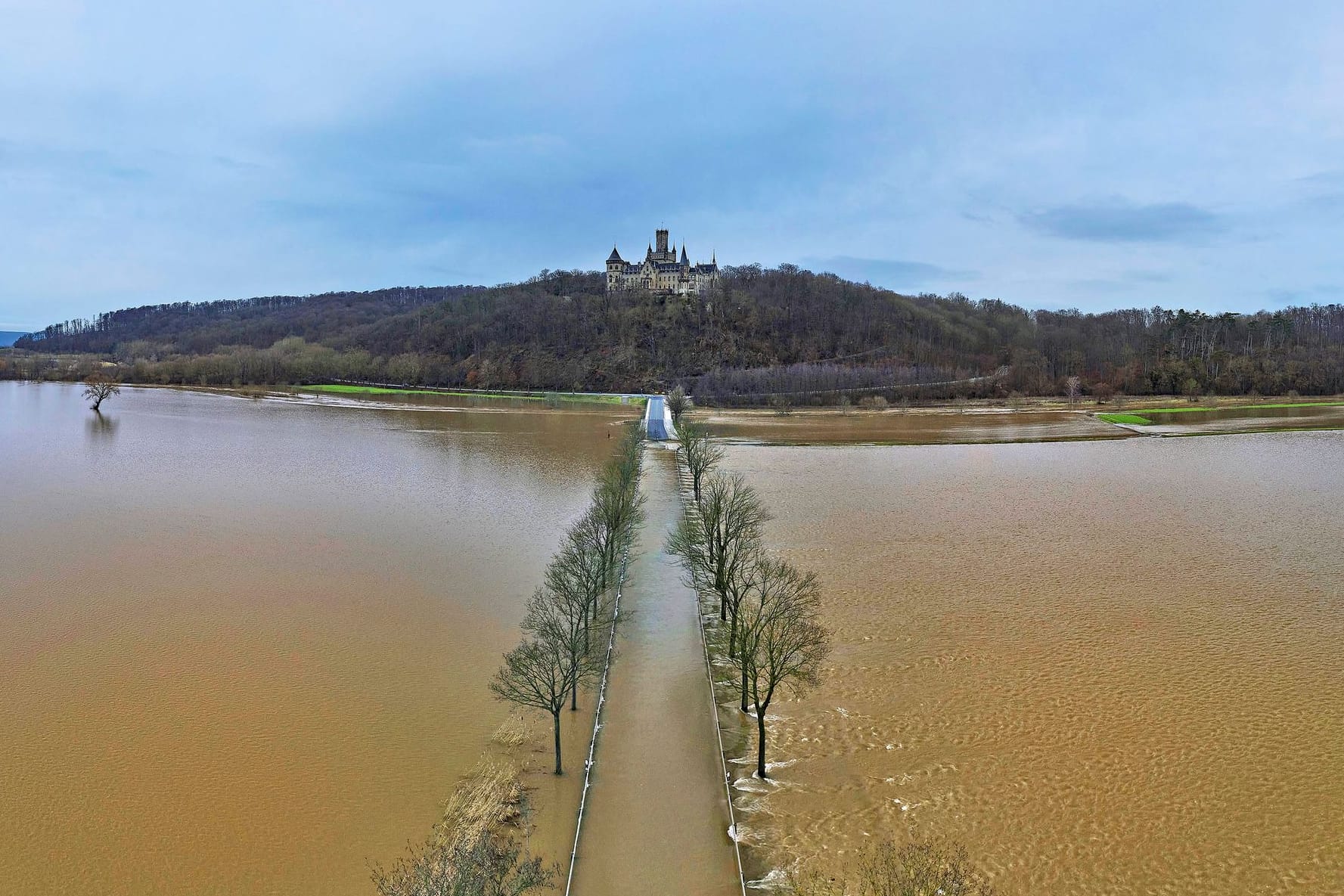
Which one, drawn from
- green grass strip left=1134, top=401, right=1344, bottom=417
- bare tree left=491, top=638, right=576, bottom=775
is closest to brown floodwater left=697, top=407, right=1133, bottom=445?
green grass strip left=1134, top=401, right=1344, bottom=417

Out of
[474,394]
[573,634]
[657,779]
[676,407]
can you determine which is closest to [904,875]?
[657,779]

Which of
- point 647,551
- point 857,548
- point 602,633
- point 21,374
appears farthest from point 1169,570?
point 21,374

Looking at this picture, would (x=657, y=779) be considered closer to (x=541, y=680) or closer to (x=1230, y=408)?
(x=541, y=680)

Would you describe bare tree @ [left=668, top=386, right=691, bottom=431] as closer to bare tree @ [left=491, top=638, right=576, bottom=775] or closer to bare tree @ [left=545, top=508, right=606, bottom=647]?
bare tree @ [left=545, top=508, right=606, bottom=647]

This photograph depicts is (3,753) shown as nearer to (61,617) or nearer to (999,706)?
(61,617)

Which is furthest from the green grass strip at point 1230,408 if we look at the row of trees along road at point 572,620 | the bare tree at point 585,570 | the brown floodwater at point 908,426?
the bare tree at point 585,570

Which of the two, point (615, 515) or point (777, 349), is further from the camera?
point (777, 349)

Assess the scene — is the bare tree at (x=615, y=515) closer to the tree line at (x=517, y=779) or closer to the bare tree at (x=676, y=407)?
the tree line at (x=517, y=779)
